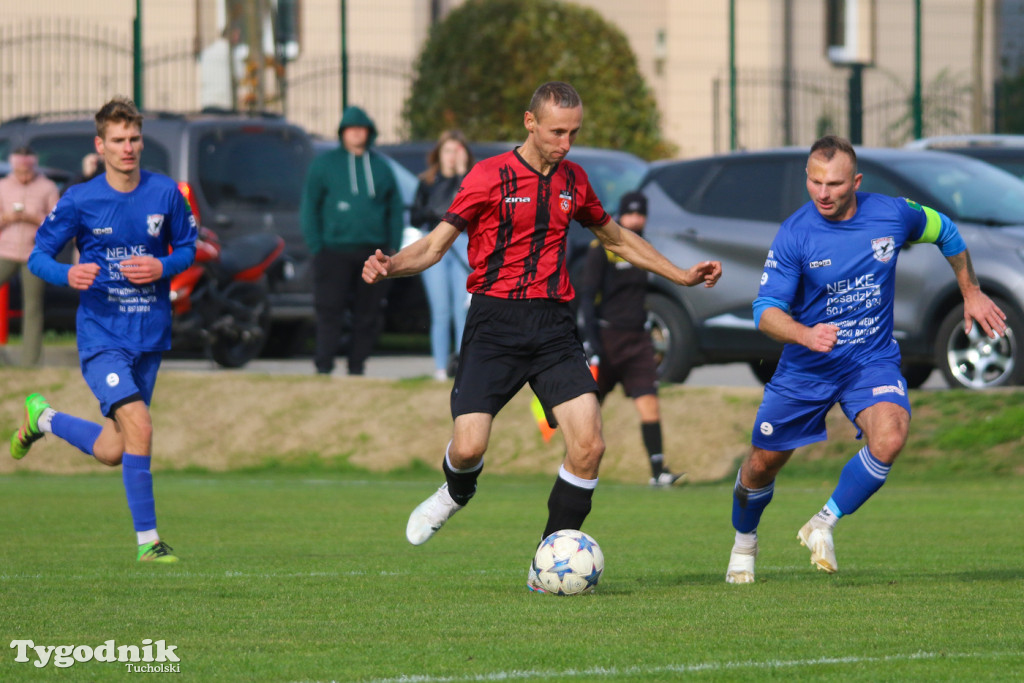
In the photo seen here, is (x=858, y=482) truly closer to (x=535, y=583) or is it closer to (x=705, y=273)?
(x=705, y=273)

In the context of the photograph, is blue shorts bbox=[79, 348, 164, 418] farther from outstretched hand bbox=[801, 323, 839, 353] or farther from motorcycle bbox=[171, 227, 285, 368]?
motorcycle bbox=[171, 227, 285, 368]

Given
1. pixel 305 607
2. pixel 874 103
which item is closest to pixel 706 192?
pixel 305 607

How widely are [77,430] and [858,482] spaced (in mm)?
4039

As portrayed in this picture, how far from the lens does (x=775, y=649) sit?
576cm

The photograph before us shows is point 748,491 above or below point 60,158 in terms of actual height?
below

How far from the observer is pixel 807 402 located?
7508 millimetres

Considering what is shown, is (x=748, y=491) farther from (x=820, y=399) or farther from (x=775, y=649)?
(x=775, y=649)

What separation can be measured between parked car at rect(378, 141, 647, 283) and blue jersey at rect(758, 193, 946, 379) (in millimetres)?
8933

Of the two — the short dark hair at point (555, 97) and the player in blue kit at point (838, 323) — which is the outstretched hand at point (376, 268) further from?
the player in blue kit at point (838, 323)

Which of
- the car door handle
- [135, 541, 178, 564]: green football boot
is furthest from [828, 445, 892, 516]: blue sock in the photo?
the car door handle

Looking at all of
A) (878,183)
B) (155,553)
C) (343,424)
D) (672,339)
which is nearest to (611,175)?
(672,339)

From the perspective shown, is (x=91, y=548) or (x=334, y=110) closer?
(x=91, y=548)

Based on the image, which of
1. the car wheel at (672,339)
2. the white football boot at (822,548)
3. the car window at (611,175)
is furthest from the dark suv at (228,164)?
the white football boot at (822,548)

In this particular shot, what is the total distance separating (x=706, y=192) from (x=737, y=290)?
A: 1.04m
